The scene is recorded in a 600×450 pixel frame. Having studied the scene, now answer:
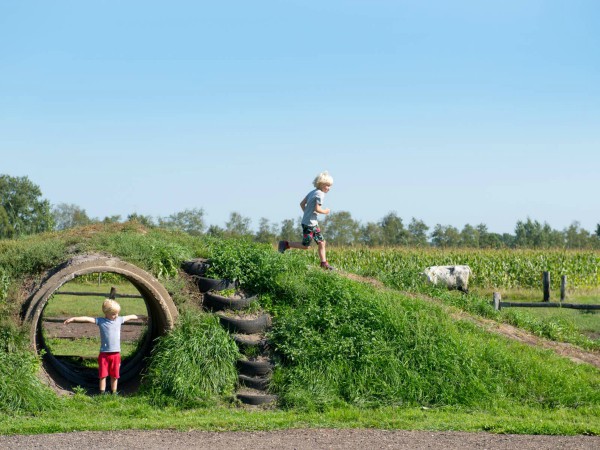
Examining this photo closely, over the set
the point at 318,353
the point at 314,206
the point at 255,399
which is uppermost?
the point at 314,206

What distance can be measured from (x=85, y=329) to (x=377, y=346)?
994 cm

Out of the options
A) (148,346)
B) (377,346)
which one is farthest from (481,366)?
(148,346)

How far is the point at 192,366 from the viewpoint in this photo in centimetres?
1023

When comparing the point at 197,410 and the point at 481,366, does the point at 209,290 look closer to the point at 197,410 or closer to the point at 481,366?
the point at 197,410

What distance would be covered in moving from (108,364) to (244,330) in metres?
2.03

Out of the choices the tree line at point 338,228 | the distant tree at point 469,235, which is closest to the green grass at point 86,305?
the tree line at point 338,228

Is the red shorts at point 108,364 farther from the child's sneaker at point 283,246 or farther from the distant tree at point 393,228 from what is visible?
the distant tree at point 393,228

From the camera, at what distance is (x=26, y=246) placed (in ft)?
38.2

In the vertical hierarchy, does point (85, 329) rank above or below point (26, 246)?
below

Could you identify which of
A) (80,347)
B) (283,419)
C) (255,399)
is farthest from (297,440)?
(80,347)

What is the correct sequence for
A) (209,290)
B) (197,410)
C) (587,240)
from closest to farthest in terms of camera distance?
(197,410) < (209,290) < (587,240)

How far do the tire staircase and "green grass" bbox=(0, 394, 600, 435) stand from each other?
46 cm

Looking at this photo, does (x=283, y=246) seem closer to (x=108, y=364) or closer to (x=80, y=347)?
(x=108, y=364)

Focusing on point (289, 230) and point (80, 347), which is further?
point (289, 230)
